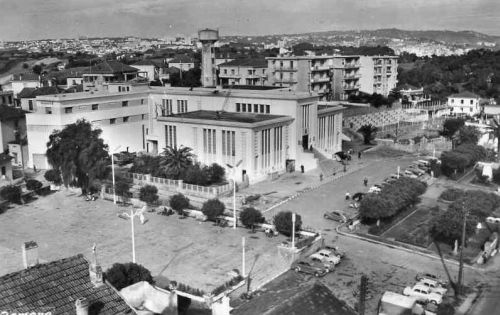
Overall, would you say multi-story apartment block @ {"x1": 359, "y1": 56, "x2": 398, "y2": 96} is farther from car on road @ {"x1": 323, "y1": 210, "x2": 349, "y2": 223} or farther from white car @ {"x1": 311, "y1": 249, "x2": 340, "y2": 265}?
white car @ {"x1": 311, "y1": 249, "x2": 340, "y2": 265}

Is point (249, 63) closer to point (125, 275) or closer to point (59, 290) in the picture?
point (125, 275)

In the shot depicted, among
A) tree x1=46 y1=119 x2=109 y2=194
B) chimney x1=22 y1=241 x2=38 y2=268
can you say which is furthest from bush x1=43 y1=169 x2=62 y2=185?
chimney x1=22 y1=241 x2=38 y2=268

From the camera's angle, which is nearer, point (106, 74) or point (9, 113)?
point (9, 113)

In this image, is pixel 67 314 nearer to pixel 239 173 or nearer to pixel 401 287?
pixel 401 287

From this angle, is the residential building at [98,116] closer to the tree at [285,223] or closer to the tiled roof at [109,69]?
the tiled roof at [109,69]

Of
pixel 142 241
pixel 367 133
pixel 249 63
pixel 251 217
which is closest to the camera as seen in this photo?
pixel 142 241

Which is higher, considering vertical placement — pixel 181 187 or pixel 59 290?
pixel 59 290

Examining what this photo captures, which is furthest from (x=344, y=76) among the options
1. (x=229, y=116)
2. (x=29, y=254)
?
(x=29, y=254)

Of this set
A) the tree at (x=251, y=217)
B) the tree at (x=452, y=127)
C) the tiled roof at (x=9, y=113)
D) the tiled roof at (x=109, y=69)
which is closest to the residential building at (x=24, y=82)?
the tiled roof at (x=109, y=69)
